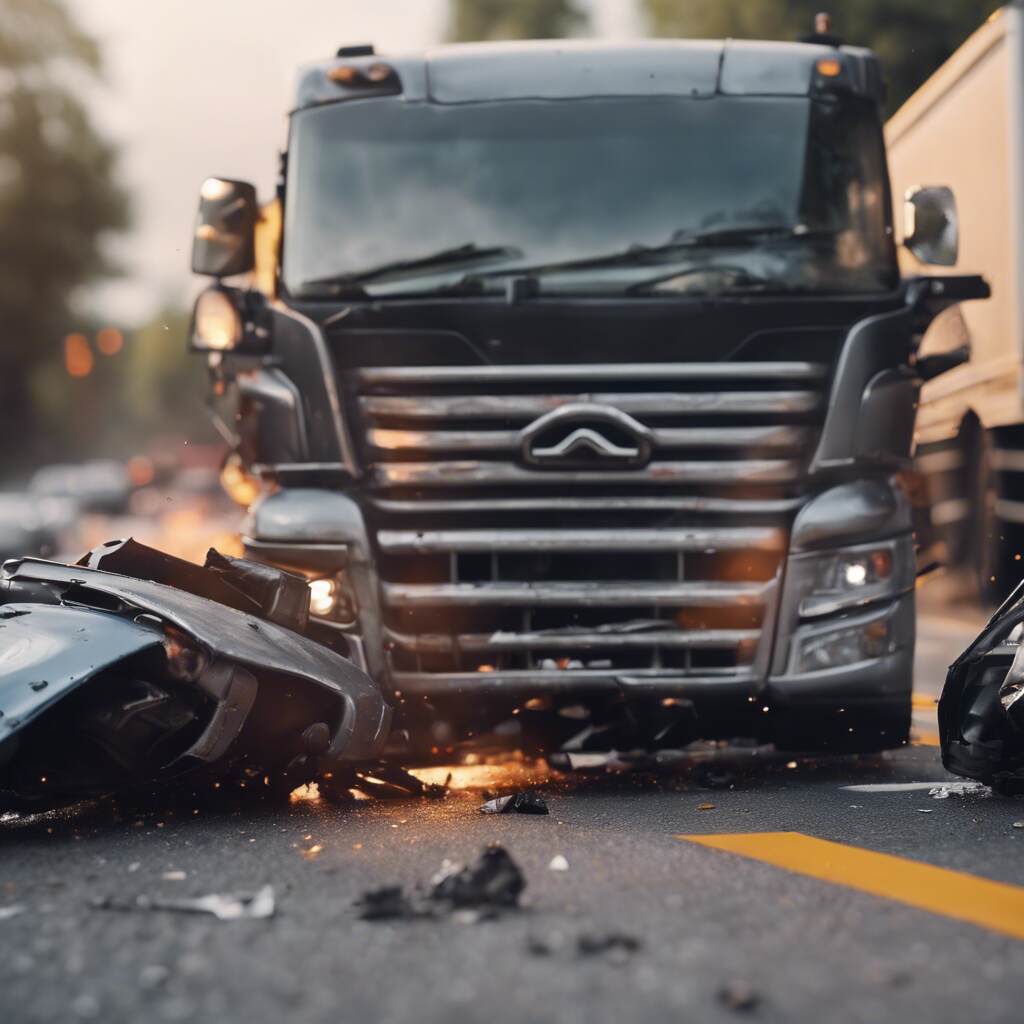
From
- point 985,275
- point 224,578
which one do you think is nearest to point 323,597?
point 224,578

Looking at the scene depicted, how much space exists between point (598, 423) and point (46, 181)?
54.9m

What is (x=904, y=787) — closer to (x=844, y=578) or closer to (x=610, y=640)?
(x=844, y=578)

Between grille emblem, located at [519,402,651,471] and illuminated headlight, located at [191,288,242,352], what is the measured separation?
1264 millimetres

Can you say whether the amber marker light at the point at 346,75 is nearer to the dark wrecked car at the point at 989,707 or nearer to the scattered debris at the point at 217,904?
the dark wrecked car at the point at 989,707

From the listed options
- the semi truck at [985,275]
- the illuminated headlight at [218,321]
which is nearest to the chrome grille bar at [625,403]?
the illuminated headlight at [218,321]

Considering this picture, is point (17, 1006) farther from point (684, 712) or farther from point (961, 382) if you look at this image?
point (961, 382)

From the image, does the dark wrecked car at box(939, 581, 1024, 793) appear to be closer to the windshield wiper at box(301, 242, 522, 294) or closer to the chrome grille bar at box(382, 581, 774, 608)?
the chrome grille bar at box(382, 581, 774, 608)

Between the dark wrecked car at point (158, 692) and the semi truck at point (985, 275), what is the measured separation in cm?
494

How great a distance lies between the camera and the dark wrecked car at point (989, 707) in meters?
6.18

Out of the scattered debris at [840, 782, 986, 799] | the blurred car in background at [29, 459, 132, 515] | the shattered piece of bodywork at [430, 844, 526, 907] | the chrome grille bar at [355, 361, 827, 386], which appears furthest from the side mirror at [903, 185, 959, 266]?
the blurred car in background at [29, 459, 132, 515]

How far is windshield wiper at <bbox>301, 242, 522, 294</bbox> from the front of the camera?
706 cm

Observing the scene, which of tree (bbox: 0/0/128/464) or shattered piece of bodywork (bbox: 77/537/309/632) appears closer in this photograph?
shattered piece of bodywork (bbox: 77/537/309/632)

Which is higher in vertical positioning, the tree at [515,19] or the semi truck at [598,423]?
the tree at [515,19]

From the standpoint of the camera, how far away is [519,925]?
4.22 m
